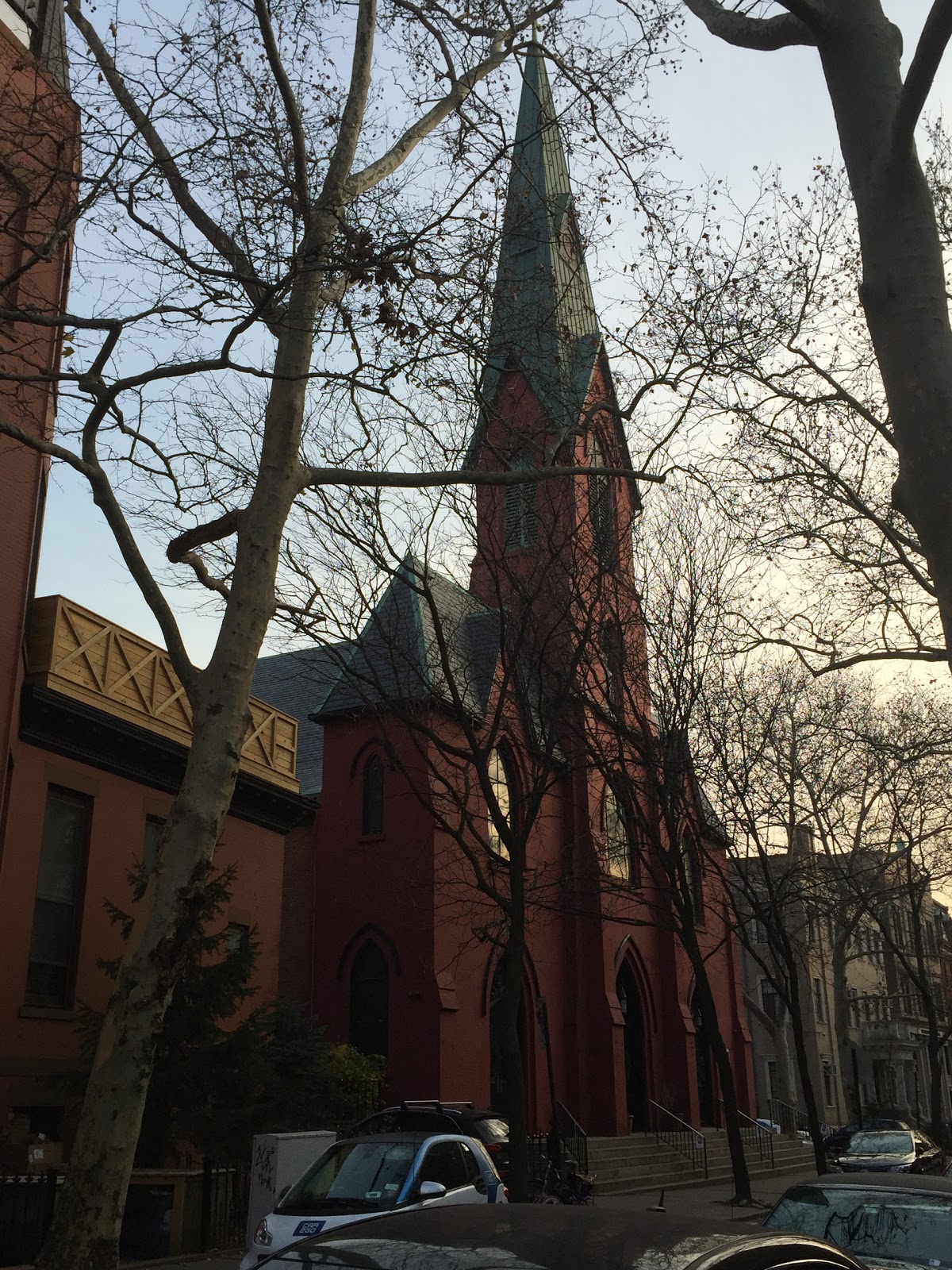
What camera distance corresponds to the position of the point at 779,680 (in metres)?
23.5

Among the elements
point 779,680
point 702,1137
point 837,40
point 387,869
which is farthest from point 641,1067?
point 837,40

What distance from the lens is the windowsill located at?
16.0 meters

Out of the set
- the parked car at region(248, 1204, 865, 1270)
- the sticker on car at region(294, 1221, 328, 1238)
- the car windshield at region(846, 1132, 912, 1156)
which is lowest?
the car windshield at region(846, 1132, 912, 1156)

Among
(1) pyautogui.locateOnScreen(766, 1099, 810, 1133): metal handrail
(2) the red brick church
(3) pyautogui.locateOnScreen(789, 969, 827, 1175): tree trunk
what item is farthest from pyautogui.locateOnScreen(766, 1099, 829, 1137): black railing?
(3) pyautogui.locateOnScreen(789, 969, 827, 1175): tree trunk

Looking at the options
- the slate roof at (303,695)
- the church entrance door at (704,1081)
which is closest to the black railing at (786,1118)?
the church entrance door at (704,1081)

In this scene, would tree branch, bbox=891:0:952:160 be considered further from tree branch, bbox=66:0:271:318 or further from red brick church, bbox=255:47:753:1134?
red brick church, bbox=255:47:753:1134

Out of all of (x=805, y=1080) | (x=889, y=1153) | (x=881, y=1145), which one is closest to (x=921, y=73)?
(x=889, y=1153)

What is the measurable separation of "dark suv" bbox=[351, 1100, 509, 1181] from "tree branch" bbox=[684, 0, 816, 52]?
1222cm

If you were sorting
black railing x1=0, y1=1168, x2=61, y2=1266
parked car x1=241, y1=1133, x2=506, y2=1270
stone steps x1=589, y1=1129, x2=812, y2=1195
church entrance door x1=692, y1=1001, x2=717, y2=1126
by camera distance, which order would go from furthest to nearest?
church entrance door x1=692, y1=1001, x2=717, y2=1126 → stone steps x1=589, y1=1129, x2=812, y2=1195 → black railing x1=0, y1=1168, x2=61, y2=1266 → parked car x1=241, y1=1133, x2=506, y2=1270

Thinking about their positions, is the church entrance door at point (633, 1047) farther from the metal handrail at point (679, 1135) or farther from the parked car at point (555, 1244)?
the parked car at point (555, 1244)

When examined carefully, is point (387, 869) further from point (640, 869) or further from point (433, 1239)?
point (433, 1239)

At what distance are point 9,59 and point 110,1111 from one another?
14.8m

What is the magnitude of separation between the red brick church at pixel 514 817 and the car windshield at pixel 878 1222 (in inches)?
350

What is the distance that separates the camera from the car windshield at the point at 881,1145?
21922 millimetres
